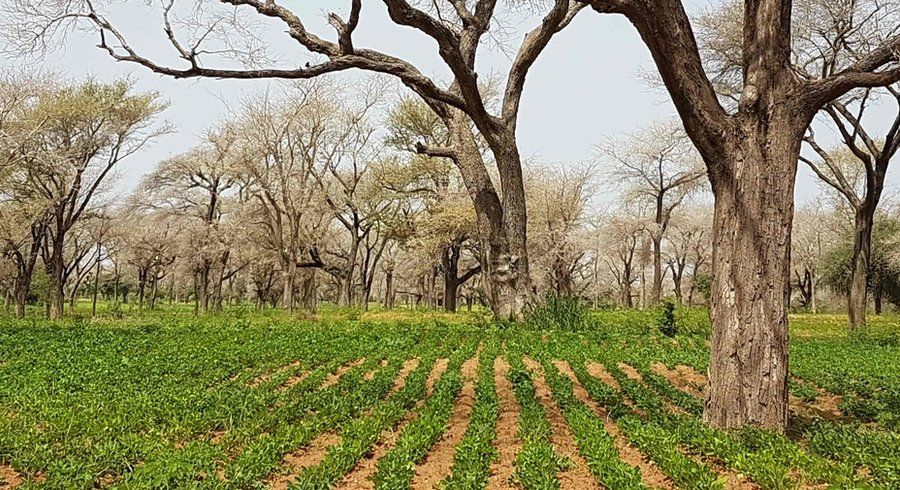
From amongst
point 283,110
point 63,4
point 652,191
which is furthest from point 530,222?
point 63,4

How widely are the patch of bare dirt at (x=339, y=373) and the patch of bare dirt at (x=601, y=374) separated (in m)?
3.65

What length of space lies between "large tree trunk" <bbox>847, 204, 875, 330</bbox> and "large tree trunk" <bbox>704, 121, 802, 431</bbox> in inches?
510

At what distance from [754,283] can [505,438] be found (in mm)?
2608

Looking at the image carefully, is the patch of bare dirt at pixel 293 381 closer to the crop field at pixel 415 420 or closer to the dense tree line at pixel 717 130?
the crop field at pixel 415 420

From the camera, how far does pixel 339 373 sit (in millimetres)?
8961

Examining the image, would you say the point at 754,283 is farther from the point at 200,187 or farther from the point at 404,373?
the point at 200,187

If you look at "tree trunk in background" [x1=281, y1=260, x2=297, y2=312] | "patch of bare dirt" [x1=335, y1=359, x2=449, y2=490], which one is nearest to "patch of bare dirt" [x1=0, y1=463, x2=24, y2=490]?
"patch of bare dirt" [x1=335, y1=359, x2=449, y2=490]

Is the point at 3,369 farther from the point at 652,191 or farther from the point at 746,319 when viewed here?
the point at 652,191

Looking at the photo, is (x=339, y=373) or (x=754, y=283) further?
(x=339, y=373)

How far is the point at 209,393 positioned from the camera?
6.93 meters

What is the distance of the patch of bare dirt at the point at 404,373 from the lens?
25.4 ft

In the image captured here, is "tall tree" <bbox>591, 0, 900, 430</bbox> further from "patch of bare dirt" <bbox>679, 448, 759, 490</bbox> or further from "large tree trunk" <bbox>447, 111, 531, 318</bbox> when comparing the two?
"large tree trunk" <bbox>447, 111, 531, 318</bbox>

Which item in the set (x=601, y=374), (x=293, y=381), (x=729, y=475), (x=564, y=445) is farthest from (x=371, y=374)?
(x=729, y=475)

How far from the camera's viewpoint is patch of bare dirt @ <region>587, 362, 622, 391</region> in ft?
26.7
